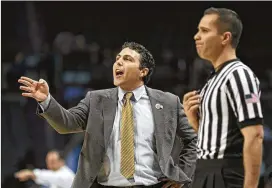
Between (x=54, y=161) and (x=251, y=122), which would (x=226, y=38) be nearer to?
(x=251, y=122)

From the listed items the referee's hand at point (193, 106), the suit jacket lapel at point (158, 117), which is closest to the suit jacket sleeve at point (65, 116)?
the suit jacket lapel at point (158, 117)

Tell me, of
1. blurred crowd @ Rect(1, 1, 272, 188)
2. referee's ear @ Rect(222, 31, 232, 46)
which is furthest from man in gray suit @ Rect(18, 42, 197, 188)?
blurred crowd @ Rect(1, 1, 272, 188)

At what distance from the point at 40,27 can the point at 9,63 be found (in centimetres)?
54

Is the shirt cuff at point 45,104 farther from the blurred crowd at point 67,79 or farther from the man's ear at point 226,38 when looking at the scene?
the blurred crowd at point 67,79

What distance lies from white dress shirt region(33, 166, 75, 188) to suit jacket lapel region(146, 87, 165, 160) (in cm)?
347

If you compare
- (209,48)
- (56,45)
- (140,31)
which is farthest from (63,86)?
(209,48)

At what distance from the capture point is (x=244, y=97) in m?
2.45

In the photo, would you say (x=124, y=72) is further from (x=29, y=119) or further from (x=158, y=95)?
(x=29, y=119)

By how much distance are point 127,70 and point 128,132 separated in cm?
36

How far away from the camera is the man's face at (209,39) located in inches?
104

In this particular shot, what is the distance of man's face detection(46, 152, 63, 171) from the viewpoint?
672cm

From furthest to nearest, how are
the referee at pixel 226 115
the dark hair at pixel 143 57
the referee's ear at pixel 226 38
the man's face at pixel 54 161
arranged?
the man's face at pixel 54 161
the dark hair at pixel 143 57
the referee's ear at pixel 226 38
the referee at pixel 226 115

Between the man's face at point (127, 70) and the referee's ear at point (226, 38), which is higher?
the referee's ear at point (226, 38)

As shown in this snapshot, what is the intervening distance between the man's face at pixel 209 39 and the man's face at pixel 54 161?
14.1 ft
